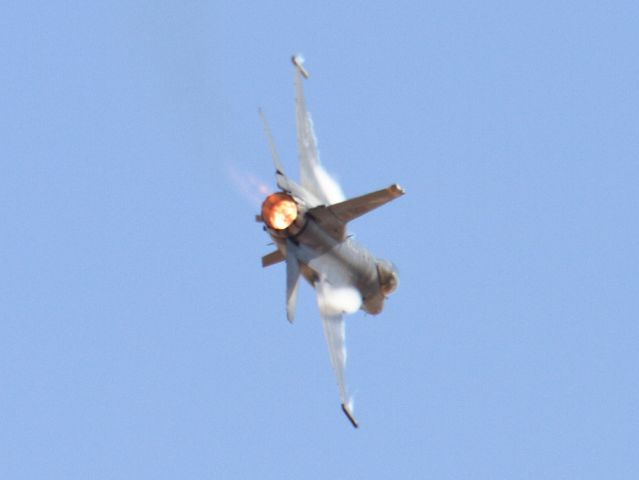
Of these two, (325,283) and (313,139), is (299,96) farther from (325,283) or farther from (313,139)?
(325,283)

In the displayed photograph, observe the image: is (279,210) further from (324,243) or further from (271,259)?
(271,259)

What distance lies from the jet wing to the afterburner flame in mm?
2394

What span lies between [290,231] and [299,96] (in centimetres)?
504

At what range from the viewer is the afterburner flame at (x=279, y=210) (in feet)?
139

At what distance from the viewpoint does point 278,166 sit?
43.1 m

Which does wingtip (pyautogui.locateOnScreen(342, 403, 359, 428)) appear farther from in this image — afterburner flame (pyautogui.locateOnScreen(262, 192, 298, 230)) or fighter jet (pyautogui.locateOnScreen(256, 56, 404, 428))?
afterburner flame (pyautogui.locateOnScreen(262, 192, 298, 230))

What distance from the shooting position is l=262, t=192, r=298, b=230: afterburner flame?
42.5 meters

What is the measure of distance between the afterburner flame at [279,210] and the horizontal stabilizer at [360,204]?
121cm

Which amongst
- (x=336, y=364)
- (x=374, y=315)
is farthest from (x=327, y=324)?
(x=374, y=315)

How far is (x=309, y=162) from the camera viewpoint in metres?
45.9

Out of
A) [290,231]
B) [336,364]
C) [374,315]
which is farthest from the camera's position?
[374,315]

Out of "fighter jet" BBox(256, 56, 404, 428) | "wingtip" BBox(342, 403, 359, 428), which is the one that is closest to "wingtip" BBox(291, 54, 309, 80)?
"fighter jet" BBox(256, 56, 404, 428)

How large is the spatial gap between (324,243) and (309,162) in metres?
2.79

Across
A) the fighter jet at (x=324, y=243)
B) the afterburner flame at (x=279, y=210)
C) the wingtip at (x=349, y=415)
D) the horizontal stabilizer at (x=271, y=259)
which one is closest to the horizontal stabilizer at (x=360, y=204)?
the fighter jet at (x=324, y=243)
